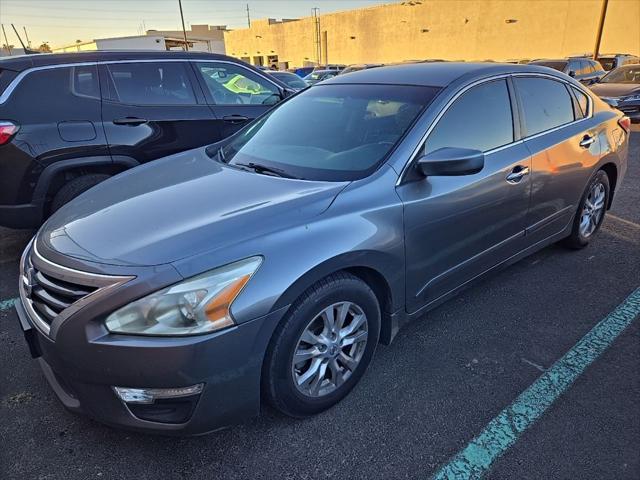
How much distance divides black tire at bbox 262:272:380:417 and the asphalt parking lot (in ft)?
0.36

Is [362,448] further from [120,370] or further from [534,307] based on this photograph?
[534,307]

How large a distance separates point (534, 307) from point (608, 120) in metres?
2.02

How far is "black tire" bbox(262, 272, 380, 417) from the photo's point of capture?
199cm

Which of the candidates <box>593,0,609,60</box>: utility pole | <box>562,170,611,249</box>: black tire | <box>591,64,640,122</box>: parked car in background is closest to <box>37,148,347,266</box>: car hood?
<box>562,170,611,249</box>: black tire

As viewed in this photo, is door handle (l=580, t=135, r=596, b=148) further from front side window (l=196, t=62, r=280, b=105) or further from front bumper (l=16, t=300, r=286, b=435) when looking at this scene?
front side window (l=196, t=62, r=280, b=105)

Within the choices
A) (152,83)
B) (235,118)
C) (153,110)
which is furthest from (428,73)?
(152,83)

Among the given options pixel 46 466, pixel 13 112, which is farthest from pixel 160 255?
pixel 13 112

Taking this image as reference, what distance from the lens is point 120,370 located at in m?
1.75

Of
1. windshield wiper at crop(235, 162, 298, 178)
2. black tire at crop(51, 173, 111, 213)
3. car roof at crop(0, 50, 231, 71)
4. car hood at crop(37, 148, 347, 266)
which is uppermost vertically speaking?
car roof at crop(0, 50, 231, 71)

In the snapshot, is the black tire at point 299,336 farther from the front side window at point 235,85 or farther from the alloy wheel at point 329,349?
the front side window at point 235,85

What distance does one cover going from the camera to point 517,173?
3020mm

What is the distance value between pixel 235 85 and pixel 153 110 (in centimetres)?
113

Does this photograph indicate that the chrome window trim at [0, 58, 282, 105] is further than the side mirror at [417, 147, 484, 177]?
Yes

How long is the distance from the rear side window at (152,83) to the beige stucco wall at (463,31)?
32732 millimetres
